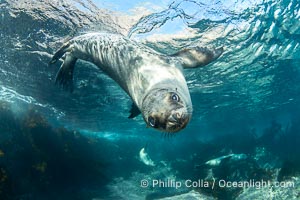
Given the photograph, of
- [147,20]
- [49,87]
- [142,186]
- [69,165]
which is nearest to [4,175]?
[69,165]

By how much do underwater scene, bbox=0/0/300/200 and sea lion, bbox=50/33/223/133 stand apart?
1.1 inches

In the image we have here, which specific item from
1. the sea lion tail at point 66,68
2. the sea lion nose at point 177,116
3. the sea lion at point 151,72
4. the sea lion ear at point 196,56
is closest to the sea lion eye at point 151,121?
the sea lion at point 151,72

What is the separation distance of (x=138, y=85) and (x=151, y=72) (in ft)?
0.95

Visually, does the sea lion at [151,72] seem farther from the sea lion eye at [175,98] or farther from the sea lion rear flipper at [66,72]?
the sea lion rear flipper at [66,72]

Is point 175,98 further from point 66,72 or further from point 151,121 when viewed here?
point 66,72

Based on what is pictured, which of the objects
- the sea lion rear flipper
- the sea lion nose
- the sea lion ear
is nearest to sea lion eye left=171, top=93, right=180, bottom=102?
the sea lion nose

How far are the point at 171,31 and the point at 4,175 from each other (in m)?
9.99

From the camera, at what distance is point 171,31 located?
11.7 metres

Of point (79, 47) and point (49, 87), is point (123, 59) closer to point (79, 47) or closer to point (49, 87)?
point (79, 47)

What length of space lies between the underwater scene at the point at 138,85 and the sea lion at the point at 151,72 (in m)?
0.03

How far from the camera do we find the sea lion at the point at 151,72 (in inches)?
115

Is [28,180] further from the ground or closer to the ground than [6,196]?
further from the ground

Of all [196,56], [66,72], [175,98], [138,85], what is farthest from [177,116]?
[66,72]

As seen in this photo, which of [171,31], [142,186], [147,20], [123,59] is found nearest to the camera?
[123,59]
